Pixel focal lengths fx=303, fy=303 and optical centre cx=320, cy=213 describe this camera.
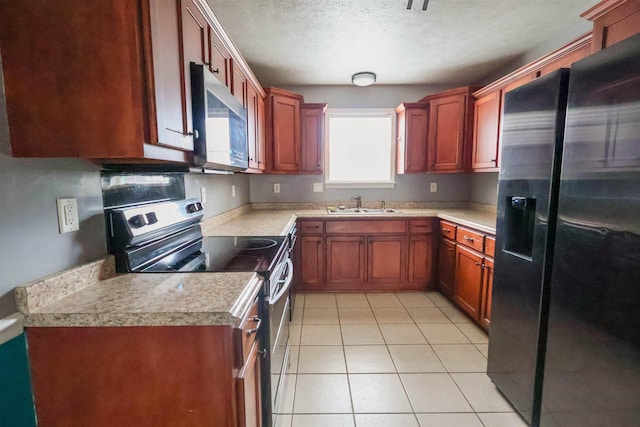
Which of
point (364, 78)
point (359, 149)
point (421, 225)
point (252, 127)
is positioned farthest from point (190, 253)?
point (359, 149)

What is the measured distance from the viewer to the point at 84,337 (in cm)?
86

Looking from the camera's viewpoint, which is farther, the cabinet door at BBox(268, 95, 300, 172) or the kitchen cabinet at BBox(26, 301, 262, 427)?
the cabinet door at BBox(268, 95, 300, 172)

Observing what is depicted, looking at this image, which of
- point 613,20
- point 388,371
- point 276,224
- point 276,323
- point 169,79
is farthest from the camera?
point 276,224

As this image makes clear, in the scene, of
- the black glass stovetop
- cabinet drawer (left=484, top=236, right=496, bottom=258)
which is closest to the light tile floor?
cabinet drawer (left=484, top=236, right=496, bottom=258)

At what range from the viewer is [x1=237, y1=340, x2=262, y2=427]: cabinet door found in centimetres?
92

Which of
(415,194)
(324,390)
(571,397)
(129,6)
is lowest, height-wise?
(324,390)

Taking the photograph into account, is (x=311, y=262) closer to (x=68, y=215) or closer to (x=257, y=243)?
(x=257, y=243)

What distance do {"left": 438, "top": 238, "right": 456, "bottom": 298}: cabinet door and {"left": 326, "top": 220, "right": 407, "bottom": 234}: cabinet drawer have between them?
0.44 m

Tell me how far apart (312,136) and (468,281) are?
2.13 m

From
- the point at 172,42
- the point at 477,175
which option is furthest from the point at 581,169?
the point at 477,175

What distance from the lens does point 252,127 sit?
2.57 m

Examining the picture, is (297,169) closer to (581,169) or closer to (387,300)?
(387,300)

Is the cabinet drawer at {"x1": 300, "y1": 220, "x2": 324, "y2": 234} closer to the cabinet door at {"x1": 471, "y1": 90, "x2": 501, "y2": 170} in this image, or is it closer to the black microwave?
the black microwave

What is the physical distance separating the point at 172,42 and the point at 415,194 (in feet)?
10.6
